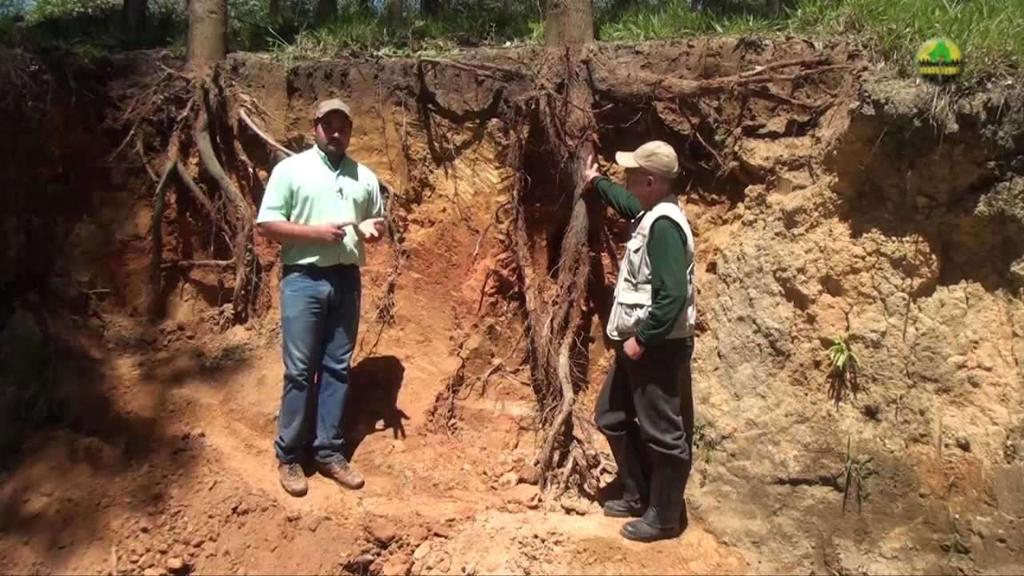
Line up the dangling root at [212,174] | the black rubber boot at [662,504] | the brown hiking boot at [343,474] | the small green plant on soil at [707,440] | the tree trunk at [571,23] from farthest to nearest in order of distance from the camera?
the dangling root at [212,174]
the tree trunk at [571,23]
the small green plant on soil at [707,440]
the brown hiking boot at [343,474]
the black rubber boot at [662,504]

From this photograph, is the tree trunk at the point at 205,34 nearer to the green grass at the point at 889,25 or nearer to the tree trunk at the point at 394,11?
the tree trunk at the point at 394,11

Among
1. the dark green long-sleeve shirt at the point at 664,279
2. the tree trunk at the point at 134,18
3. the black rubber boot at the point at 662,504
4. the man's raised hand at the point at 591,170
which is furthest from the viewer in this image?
the tree trunk at the point at 134,18

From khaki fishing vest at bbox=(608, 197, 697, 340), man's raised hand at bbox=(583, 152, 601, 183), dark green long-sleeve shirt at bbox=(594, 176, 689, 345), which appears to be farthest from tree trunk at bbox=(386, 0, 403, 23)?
dark green long-sleeve shirt at bbox=(594, 176, 689, 345)

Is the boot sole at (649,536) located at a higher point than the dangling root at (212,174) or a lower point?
lower

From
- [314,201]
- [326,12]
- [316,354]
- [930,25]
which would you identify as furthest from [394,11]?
[930,25]

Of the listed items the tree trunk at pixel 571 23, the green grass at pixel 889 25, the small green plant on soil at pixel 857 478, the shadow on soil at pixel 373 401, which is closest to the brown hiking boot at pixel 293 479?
the shadow on soil at pixel 373 401

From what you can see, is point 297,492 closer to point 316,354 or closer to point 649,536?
point 316,354

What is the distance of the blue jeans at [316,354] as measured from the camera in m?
4.43

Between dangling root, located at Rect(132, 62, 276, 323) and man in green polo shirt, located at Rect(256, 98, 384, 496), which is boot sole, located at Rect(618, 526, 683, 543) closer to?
man in green polo shirt, located at Rect(256, 98, 384, 496)

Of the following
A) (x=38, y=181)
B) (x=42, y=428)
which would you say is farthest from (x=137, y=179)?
(x=42, y=428)

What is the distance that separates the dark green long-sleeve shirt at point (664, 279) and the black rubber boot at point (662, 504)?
659 mm

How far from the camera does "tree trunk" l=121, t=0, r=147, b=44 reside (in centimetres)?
655

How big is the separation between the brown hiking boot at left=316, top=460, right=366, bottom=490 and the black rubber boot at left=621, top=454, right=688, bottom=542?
1346 millimetres

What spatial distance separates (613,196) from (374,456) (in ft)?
6.11
